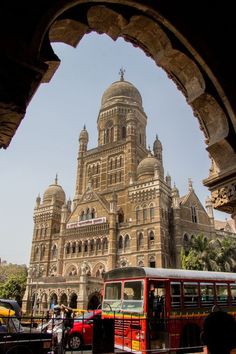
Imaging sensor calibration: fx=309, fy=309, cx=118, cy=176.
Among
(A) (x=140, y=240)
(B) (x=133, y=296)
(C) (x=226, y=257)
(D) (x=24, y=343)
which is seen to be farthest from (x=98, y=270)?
(D) (x=24, y=343)

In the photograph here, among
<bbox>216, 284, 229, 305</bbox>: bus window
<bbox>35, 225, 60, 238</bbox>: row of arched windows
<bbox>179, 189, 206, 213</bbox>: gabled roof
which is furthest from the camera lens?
<bbox>35, 225, 60, 238</bbox>: row of arched windows

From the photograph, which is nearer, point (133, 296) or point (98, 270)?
point (133, 296)

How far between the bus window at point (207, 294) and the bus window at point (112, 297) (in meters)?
3.09

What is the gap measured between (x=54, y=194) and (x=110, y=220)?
1407 centimetres

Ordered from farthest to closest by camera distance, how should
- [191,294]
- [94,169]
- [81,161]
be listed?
[81,161] → [94,169] → [191,294]

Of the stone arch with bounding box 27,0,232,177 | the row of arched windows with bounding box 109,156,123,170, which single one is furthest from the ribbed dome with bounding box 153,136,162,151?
the stone arch with bounding box 27,0,232,177

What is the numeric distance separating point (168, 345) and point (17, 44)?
970 cm

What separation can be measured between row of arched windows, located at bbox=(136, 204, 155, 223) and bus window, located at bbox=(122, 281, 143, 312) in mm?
24568

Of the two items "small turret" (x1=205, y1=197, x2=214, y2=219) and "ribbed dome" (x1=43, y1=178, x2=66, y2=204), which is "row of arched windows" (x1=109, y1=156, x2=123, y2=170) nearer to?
"ribbed dome" (x1=43, y1=178, x2=66, y2=204)

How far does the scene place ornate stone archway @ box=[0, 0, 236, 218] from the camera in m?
2.55

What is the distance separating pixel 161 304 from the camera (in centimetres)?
1042

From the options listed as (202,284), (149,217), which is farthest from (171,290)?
(149,217)

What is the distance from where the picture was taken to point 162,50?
11.4ft

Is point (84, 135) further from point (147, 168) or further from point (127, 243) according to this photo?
point (127, 243)
